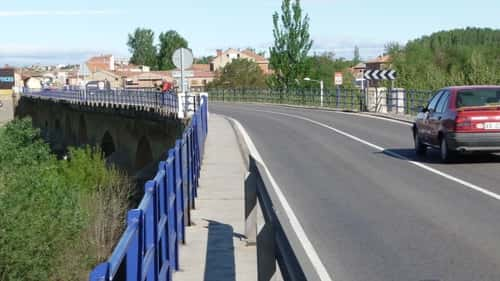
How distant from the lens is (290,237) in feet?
15.4

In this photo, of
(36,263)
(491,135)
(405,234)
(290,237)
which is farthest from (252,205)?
(36,263)

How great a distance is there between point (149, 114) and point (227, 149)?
2525cm

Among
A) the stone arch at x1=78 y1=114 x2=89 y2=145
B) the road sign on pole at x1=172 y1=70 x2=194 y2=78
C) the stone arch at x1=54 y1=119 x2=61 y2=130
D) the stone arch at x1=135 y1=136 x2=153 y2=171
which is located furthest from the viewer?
the stone arch at x1=54 y1=119 x2=61 y2=130

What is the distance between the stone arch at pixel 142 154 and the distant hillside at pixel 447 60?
52.3 ft

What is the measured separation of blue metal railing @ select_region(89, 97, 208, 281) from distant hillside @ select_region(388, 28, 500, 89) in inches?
1354

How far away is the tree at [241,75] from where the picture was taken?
434 feet

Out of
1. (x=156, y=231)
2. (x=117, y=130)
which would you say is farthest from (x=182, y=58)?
(x=117, y=130)

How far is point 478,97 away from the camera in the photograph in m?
17.9

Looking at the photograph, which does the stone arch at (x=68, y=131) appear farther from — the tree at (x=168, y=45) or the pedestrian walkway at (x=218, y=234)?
the tree at (x=168, y=45)

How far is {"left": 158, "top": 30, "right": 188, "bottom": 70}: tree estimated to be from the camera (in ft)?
575

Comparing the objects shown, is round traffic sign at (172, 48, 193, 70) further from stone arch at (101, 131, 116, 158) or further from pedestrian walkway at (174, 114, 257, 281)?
stone arch at (101, 131, 116, 158)

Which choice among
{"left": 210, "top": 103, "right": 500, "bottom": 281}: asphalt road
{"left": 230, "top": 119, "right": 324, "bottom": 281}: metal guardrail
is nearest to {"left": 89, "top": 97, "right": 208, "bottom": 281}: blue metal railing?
{"left": 230, "top": 119, "right": 324, "bottom": 281}: metal guardrail

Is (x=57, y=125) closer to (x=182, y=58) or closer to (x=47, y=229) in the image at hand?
(x=182, y=58)

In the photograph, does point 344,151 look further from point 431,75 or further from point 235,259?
point 431,75
